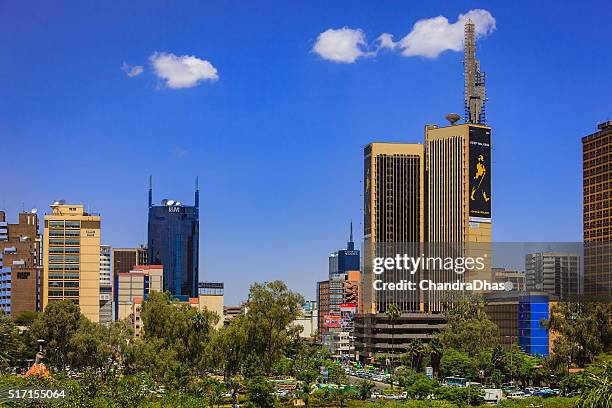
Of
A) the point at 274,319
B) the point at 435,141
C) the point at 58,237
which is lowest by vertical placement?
the point at 274,319

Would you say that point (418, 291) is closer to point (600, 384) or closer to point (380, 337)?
point (380, 337)

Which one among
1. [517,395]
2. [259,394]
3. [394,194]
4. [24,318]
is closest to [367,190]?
[394,194]

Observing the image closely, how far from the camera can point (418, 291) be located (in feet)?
520

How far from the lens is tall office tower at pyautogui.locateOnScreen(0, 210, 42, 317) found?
155 meters

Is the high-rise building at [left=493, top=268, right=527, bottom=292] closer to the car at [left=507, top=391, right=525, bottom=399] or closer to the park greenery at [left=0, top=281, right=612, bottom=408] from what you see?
the park greenery at [left=0, top=281, right=612, bottom=408]

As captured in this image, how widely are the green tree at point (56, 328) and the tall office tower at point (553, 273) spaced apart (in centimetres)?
6996

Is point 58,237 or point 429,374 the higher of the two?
point 58,237

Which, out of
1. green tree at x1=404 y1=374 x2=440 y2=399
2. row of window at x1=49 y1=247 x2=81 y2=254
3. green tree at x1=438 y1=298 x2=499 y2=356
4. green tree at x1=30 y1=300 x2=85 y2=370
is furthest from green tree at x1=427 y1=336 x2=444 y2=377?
row of window at x1=49 y1=247 x2=81 y2=254

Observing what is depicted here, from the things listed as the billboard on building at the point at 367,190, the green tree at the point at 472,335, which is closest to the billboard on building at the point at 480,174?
the billboard on building at the point at 367,190

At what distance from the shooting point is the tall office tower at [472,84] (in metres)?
178

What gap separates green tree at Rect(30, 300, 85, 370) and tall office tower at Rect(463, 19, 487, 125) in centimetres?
9501

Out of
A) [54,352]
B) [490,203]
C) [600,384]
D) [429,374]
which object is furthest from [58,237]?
[600,384]

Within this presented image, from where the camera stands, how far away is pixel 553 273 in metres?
146

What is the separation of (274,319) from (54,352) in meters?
29.5
